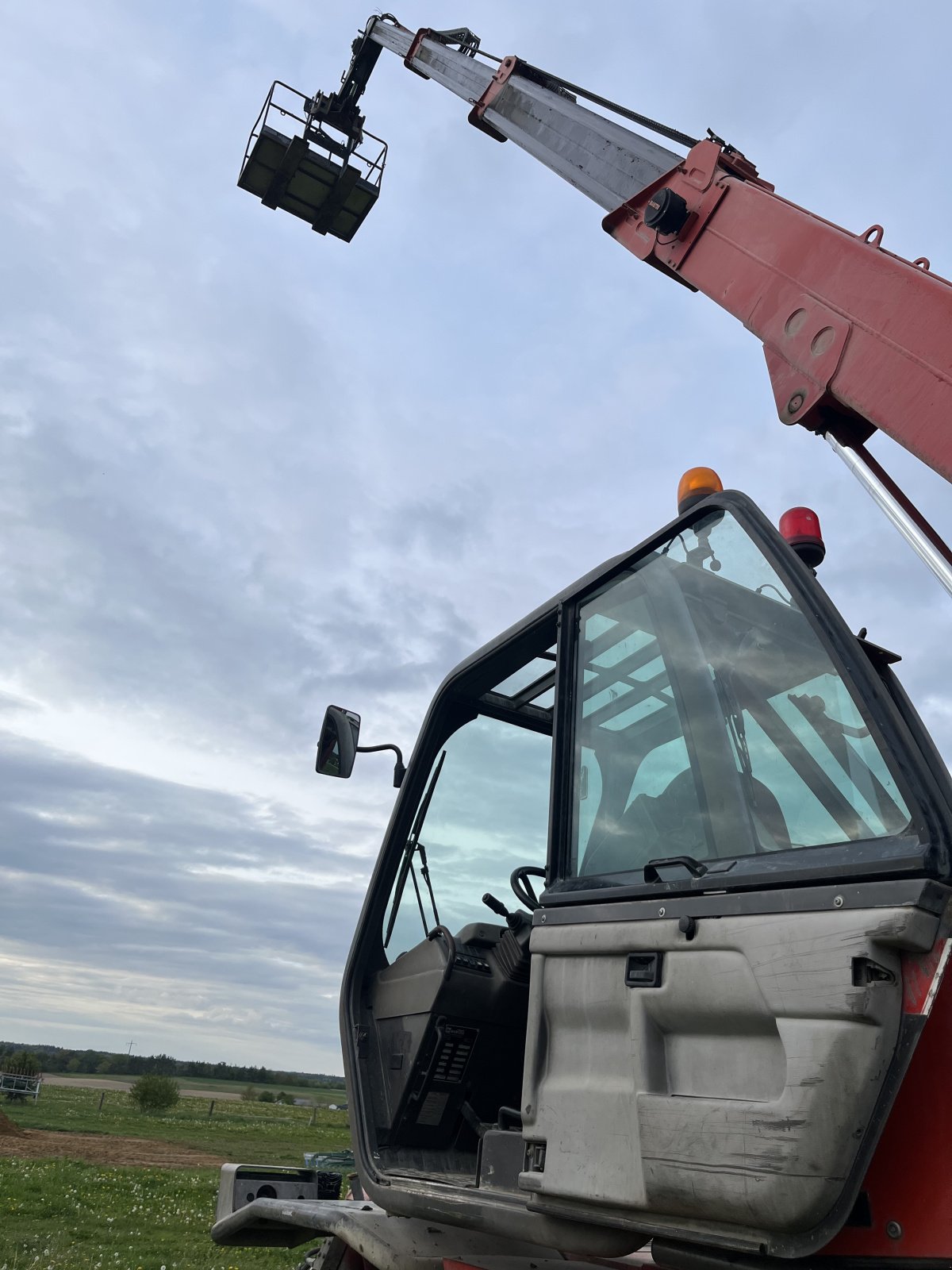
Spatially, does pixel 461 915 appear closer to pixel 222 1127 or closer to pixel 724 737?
pixel 724 737

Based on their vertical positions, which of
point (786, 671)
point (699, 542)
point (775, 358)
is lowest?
point (786, 671)

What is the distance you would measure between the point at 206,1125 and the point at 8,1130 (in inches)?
431

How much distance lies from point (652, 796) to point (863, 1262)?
3.13ft

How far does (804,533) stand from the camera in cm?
259

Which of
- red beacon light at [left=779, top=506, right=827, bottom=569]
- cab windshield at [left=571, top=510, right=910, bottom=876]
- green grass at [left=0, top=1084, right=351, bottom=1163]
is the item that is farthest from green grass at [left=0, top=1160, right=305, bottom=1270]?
red beacon light at [left=779, top=506, right=827, bottom=569]

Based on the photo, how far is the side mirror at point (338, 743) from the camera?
11.8 feet

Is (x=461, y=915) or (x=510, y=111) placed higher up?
(x=510, y=111)

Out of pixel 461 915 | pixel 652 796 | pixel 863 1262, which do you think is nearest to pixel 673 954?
pixel 652 796

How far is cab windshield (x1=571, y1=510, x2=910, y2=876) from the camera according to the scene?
194cm

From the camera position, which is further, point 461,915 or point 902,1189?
point 461,915

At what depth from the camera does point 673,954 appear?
1969 millimetres

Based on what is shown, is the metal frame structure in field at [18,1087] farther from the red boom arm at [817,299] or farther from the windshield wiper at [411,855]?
the red boom arm at [817,299]

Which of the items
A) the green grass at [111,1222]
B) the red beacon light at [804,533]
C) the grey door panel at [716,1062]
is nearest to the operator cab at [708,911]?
the grey door panel at [716,1062]

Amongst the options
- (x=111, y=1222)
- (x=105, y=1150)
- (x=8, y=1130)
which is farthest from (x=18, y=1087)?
(x=111, y=1222)
